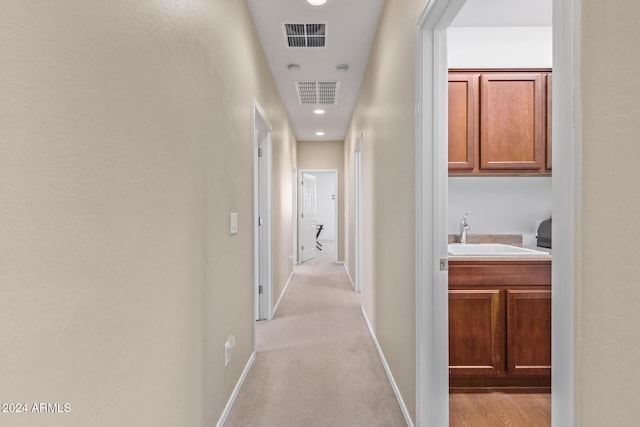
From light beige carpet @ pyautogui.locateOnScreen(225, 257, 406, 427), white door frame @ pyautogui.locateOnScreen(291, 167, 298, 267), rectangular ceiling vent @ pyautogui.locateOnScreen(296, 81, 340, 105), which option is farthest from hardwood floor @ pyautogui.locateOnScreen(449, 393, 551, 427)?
white door frame @ pyautogui.locateOnScreen(291, 167, 298, 267)

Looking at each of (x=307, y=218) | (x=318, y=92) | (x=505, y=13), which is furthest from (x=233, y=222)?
(x=307, y=218)

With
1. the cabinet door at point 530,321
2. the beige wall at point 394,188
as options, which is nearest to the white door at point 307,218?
the beige wall at point 394,188

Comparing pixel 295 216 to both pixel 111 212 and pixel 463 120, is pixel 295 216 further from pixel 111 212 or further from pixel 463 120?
pixel 111 212

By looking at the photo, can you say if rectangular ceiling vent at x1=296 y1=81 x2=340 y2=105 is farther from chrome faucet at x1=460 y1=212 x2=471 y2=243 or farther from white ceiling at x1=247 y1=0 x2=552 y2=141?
chrome faucet at x1=460 y1=212 x2=471 y2=243

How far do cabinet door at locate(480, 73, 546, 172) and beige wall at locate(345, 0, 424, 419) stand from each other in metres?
0.68

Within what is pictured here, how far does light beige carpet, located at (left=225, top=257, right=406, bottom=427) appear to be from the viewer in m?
1.90

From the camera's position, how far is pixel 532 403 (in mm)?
2045

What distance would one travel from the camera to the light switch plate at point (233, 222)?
2.01m

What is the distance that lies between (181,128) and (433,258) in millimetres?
1197

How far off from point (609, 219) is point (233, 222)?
1.78 m

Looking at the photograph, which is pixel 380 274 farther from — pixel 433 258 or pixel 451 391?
pixel 433 258

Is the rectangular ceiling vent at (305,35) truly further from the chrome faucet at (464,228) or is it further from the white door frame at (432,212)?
the chrome faucet at (464,228)

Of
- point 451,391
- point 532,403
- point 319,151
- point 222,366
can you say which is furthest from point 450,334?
point 319,151

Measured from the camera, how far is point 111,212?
878 mm
